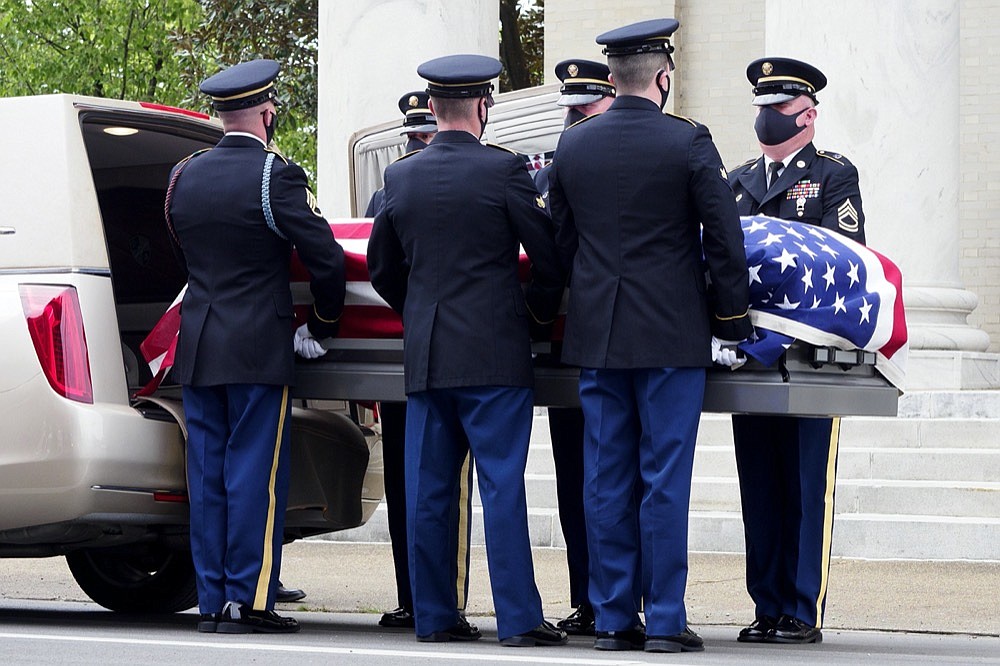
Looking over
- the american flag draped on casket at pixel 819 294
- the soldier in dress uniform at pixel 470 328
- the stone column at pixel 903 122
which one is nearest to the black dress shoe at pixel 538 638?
the soldier in dress uniform at pixel 470 328

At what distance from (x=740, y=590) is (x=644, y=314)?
2.93 metres

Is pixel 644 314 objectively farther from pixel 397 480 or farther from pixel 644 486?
pixel 397 480

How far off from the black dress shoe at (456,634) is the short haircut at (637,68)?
1.94m

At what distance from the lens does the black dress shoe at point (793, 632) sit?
661cm

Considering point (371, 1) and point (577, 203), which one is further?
point (371, 1)

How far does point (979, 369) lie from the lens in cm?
1261

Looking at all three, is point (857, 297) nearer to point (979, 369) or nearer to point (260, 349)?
point (260, 349)

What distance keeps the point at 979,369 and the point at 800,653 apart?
271 inches

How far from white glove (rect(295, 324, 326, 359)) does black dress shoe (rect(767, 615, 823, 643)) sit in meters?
1.93

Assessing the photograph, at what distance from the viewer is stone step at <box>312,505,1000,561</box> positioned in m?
9.47

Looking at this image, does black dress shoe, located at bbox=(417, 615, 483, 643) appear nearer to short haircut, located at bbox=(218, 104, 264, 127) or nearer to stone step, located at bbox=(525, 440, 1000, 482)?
short haircut, located at bbox=(218, 104, 264, 127)

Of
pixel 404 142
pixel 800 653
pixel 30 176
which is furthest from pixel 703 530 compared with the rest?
pixel 30 176

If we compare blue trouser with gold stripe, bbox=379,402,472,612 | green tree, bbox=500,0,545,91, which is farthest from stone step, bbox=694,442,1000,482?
green tree, bbox=500,0,545,91

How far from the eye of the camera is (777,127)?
22.6 ft
